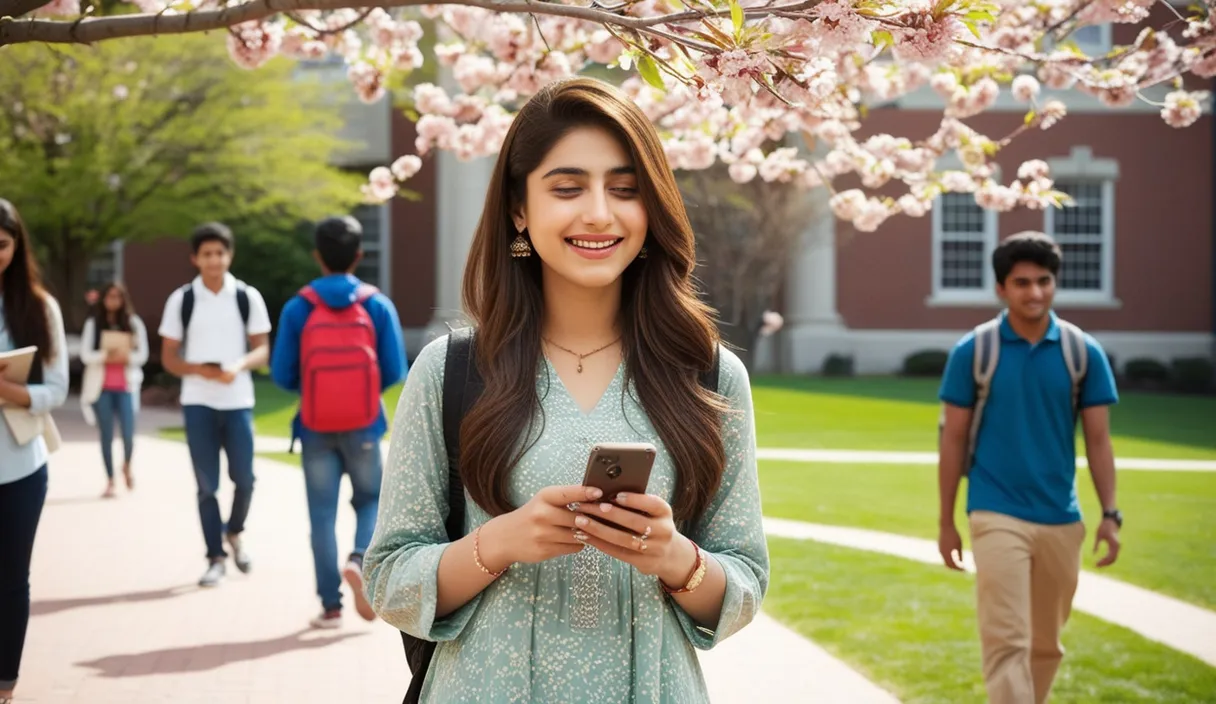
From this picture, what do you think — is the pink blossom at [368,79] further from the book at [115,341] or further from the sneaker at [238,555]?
the book at [115,341]

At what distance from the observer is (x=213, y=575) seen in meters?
7.96

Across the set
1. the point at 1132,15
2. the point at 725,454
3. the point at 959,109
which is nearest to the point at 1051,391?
the point at 1132,15

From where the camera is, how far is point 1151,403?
24.7m

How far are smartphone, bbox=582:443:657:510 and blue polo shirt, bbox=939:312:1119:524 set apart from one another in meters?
3.08

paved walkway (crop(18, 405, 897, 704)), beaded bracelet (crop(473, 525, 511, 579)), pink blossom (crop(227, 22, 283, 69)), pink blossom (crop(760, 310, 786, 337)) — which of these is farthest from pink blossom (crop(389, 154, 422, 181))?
pink blossom (crop(760, 310, 786, 337))

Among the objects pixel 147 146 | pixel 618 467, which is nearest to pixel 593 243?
pixel 618 467

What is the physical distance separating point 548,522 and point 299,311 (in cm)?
498

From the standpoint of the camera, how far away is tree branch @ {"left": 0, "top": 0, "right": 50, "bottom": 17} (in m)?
3.87

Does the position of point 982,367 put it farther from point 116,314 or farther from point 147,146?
point 147,146

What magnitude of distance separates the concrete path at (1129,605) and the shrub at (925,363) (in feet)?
69.1

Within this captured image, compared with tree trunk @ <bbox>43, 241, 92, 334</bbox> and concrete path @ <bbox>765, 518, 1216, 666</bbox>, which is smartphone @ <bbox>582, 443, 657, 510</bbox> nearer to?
concrete path @ <bbox>765, 518, 1216, 666</bbox>

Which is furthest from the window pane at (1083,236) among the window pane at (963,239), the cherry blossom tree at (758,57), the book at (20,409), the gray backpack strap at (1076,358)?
the book at (20,409)

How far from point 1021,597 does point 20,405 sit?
3.83 m

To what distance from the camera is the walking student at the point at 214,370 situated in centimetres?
789
